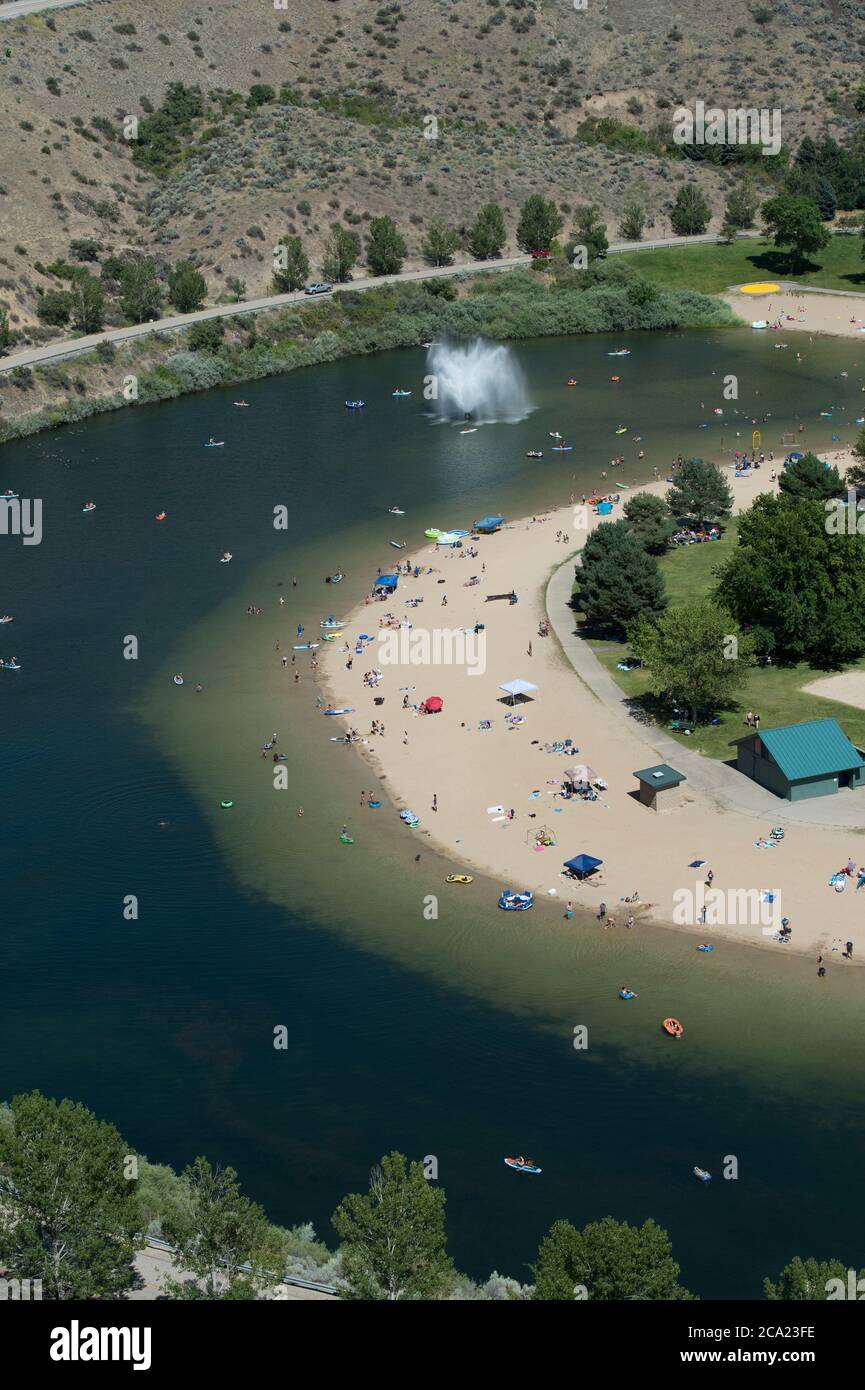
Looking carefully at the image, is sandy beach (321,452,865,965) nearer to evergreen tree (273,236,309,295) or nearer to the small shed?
the small shed

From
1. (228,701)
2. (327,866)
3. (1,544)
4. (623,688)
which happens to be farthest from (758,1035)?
(1,544)

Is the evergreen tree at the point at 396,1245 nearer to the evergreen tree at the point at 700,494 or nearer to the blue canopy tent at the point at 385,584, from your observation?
the blue canopy tent at the point at 385,584

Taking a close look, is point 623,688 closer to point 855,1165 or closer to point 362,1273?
point 855,1165

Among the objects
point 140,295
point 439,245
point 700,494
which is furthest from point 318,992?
point 439,245

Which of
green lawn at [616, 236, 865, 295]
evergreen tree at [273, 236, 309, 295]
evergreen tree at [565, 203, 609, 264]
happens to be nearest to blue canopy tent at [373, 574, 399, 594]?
evergreen tree at [273, 236, 309, 295]

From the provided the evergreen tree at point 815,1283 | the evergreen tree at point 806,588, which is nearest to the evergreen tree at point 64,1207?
the evergreen tree at point 815,1283
